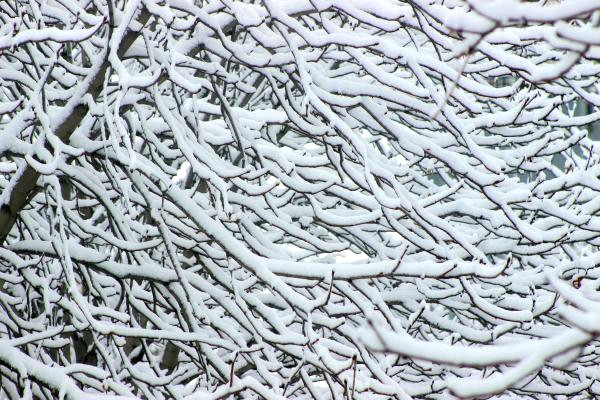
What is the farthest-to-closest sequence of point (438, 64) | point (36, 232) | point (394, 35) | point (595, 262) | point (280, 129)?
point (280, 129) < point (394, 35) < point (595, 262) < point (36, 232) < point (438, 64)

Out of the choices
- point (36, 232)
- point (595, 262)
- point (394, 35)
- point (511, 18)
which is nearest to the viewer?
point (511, 18)

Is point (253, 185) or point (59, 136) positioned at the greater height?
point (59, 136)

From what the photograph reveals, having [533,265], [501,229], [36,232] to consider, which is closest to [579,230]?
[501,229]

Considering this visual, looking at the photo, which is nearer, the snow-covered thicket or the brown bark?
the snow-covered thicket

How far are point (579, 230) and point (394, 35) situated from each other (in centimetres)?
174

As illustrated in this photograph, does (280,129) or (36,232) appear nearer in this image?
(36,232)

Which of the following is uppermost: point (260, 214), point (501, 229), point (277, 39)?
point (501, 229)

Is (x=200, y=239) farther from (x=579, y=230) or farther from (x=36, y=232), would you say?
(x=579, y=230)

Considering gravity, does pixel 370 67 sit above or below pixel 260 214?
above

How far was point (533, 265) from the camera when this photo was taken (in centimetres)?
595

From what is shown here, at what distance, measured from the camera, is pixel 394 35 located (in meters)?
5.63

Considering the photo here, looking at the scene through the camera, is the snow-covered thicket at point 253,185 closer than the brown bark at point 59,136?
Yes

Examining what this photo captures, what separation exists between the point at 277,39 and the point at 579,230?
2494mm

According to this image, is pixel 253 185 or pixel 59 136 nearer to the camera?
pixel 253 185
